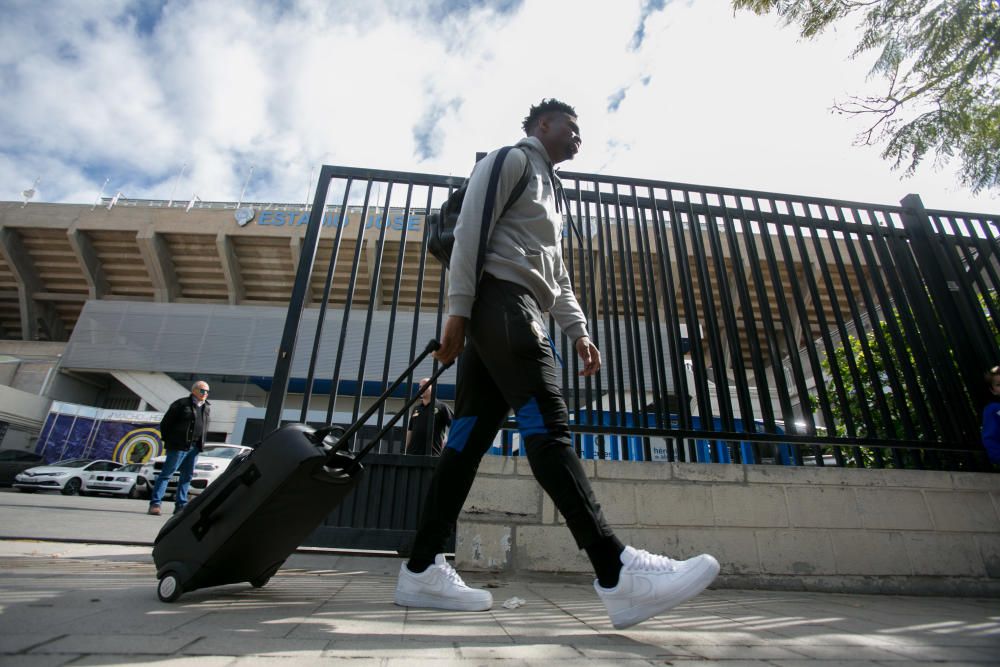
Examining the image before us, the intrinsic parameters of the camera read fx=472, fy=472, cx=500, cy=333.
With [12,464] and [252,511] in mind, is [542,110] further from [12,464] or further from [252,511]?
[12,464]

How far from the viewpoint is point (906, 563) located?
2.77 meters

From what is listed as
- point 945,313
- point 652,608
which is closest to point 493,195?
point 652,608

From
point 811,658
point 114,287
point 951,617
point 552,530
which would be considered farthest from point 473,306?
point 114,287

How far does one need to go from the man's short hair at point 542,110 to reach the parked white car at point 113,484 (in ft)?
47.9

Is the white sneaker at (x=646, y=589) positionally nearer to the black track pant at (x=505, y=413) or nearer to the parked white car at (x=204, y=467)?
the black track pant at (x=505, y=413)

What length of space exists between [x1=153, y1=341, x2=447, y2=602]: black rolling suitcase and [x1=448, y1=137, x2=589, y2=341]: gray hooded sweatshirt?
0.31 metres

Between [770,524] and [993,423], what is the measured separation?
1.69 meters

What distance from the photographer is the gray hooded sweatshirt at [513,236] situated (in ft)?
5.44

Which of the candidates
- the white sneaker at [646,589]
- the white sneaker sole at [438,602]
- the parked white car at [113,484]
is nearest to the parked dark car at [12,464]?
the parked white car at [113,484]

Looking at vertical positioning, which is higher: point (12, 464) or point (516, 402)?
point (12, 464)

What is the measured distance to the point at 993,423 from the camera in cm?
302

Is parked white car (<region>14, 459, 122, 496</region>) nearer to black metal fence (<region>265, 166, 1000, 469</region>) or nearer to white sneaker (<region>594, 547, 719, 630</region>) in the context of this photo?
black metal fence (<region>265, 166, 1000, 469</region>)

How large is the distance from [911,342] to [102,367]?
26.8 m

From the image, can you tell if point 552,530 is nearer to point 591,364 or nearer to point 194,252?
point 591,364
